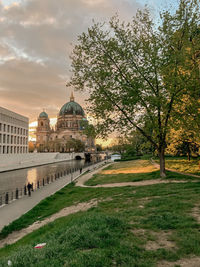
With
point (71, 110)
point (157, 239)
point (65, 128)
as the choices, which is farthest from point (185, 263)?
point (71, 110)

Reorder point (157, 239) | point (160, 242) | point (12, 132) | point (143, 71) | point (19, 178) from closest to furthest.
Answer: point (160, 242) < point (157, 239) < point (143, 71) < point (19, 178) < point (12, 132)

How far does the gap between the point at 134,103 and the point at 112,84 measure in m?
2.80

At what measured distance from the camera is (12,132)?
7506 centimetres

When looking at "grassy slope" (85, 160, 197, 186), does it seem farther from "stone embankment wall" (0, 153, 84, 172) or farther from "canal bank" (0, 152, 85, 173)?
"stone embankment wall" (0, 153, 84, 172)

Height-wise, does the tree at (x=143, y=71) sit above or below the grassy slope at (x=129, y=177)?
above

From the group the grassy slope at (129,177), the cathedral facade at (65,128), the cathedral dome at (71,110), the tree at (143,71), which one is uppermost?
the cathedral dome at (71,110)

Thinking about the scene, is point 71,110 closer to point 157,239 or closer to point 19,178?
point 19,178

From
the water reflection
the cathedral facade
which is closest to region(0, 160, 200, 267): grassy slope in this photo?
the water reflection

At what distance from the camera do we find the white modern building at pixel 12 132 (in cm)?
6769

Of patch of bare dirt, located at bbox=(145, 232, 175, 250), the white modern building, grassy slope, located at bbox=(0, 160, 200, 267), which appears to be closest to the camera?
grassy slope, located at bbox=(0, 160, 200, 267)

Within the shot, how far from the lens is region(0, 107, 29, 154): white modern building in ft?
222

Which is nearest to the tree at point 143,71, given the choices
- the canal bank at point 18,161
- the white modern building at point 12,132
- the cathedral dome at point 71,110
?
the canal bank at point 18,161

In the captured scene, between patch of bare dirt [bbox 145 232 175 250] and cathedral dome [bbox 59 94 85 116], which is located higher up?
cathedral dome [bbox 59 94 85 116]

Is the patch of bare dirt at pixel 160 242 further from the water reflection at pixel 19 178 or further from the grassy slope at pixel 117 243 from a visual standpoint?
the water reflection at pixel 19 178
